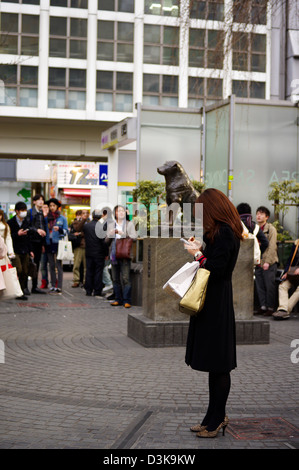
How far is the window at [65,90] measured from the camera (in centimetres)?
3569

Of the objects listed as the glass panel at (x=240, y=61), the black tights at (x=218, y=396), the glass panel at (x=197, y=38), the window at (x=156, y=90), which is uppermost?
the window at (x=156, y=90)

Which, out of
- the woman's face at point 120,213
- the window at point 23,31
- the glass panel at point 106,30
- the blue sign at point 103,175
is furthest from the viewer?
the glass panel at point 106,30

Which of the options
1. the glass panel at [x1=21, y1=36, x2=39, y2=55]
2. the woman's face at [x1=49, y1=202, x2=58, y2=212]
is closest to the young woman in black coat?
the woman's face at [x1=49, y1=202, x2=58, y2=212]

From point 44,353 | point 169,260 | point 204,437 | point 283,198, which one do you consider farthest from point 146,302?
point 283,198

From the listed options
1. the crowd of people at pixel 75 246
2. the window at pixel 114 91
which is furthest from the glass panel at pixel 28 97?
the crowd of people at pixel 75 246

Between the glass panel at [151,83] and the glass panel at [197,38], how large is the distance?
2926cm

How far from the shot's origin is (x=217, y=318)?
198 inches

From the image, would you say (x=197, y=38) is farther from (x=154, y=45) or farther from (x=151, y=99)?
(x=151, y=99)

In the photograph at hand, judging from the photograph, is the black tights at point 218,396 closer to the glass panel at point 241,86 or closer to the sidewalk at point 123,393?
the sidewalk at point 123,393

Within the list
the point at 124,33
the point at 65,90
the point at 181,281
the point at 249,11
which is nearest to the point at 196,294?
the point at 181,281

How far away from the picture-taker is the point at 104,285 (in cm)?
1659

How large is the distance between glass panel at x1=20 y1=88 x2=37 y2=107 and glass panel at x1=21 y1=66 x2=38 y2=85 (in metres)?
0.42

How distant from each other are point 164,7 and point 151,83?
Result: 2841cm

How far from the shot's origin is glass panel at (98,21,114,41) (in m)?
35.9
